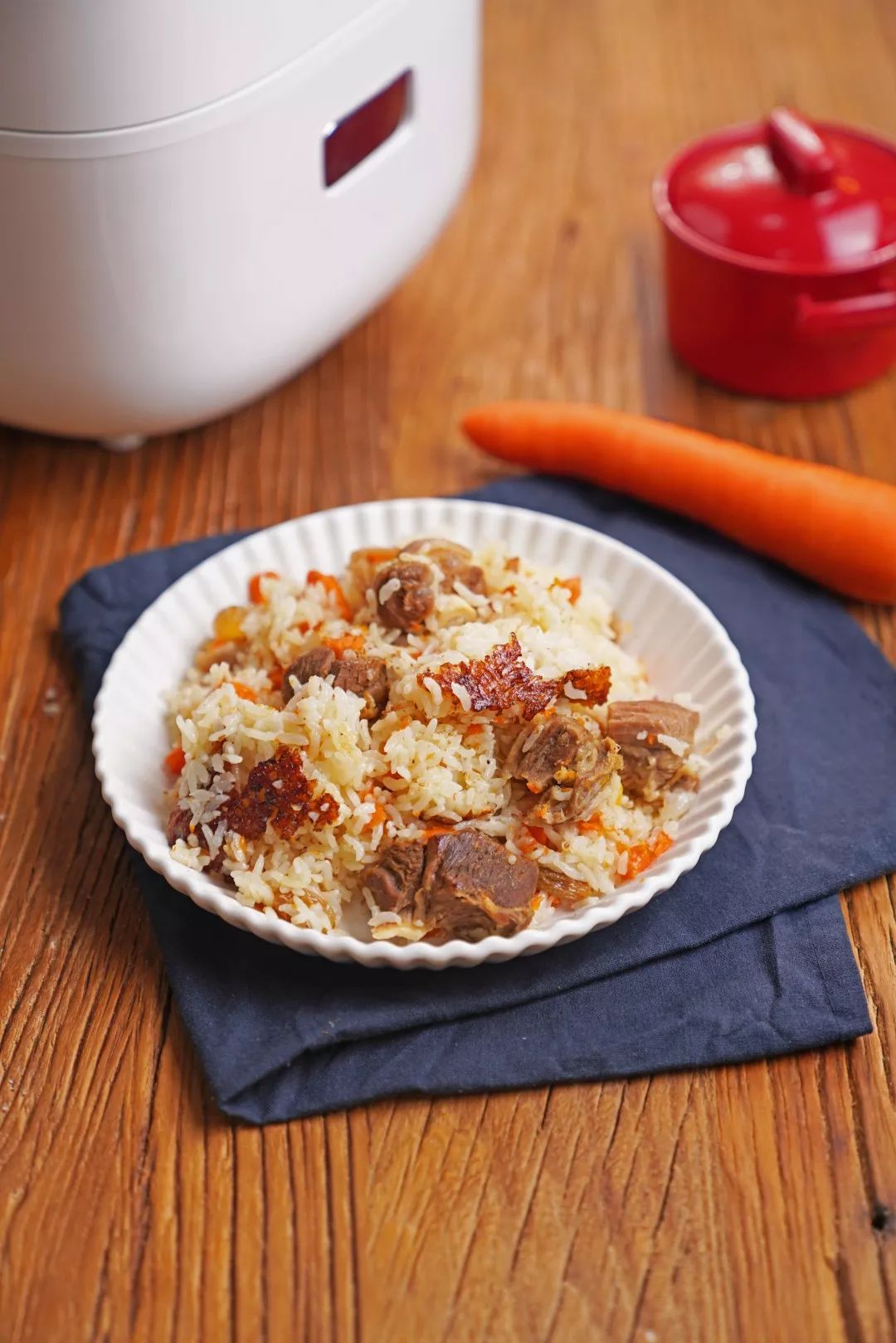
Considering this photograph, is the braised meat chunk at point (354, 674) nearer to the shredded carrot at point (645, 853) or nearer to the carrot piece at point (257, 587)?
the carrot piece at point (257, 587)

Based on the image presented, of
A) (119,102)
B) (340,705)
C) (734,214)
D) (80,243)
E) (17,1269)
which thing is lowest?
(17,1269)

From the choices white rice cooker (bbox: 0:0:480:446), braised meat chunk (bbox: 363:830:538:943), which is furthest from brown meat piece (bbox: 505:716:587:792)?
white rice cooker (bbox: 0:0:480:446)

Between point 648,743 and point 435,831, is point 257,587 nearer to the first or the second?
point 435,831

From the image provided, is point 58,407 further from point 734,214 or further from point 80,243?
point 734,214

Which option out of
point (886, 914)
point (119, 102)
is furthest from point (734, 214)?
point (886, 914)

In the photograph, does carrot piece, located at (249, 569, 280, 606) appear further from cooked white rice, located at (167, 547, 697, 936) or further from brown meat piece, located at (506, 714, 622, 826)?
brown meat piece, located at (506, 714, 622, 826)

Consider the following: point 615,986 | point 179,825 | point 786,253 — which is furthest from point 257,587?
point 786,253

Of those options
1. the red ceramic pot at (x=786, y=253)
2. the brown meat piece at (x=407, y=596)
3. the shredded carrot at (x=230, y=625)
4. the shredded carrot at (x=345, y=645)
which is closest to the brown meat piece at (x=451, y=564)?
the brown meat piece at (x=407, y=596)
